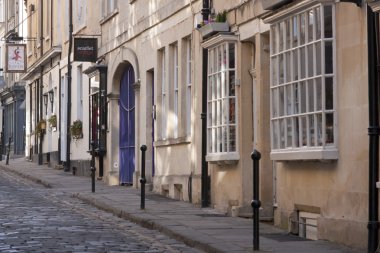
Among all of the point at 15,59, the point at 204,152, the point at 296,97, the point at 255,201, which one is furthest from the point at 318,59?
the point at 15,59

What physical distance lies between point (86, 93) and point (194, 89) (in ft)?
42.5

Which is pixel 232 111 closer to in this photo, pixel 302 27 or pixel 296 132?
pixel 296 132

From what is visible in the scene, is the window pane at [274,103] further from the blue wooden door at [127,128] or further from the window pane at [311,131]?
the blue wooden door at [127,128]

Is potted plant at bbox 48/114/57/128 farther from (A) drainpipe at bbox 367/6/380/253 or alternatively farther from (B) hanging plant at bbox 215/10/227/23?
(A) drainpipe at bbox 367/6/380/253

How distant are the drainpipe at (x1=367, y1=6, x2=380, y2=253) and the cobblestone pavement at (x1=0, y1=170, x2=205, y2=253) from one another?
2.59 metres

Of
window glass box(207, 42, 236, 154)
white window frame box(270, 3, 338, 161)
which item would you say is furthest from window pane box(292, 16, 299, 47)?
window glass box(207, 42, 236, 154)

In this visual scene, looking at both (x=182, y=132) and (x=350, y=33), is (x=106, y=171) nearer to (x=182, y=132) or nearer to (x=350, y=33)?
(x=182, y=132)

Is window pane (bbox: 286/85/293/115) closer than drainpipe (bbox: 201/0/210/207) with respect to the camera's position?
Yes

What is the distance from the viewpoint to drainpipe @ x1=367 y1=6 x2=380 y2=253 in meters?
11.1

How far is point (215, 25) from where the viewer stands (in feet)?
57.6

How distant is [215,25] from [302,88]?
14.2 ft

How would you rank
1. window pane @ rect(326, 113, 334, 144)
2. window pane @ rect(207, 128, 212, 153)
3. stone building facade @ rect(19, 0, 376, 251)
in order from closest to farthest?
1. stone building facade @ rect(19, 0, 376, 251)
2. window pane @ rect(326, 113, 334, 144)
3. window pane @ rect(207, 128, 212, 153)

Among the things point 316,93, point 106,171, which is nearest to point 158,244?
point 316,93

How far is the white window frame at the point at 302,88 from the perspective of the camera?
12852mm
